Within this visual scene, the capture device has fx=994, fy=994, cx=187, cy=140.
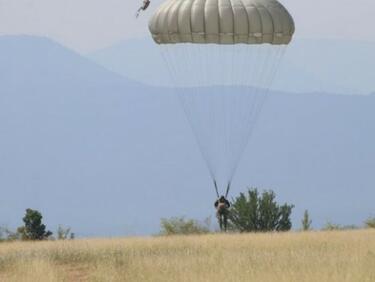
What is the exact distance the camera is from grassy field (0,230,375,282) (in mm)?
16172

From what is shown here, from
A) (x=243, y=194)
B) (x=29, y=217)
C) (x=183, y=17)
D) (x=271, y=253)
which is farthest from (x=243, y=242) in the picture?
(x=29, y=217)

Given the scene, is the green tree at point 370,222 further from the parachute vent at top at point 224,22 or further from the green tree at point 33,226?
the parachute vent at top at point 224,22

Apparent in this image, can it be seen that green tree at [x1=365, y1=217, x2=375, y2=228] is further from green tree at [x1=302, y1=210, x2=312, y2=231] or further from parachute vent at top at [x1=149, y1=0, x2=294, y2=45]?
parachute vent at top at [x1=149, y1=0, x2=294, y2=45]

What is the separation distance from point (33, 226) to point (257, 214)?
10651mm

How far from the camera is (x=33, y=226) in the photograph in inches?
1783

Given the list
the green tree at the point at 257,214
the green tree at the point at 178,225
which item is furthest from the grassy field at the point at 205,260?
the green tree at the point at 178,225

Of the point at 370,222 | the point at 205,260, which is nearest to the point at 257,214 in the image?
the point at 370,222

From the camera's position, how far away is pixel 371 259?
18094mm

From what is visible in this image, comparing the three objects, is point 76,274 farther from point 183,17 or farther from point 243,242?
point 183,17

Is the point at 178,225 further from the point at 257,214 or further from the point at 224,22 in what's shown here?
the point at 224,22

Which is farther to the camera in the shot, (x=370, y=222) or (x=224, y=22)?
(x=370, y=222)

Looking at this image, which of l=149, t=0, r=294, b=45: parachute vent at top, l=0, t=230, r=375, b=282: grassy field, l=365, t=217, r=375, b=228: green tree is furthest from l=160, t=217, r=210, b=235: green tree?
l=0, t=230, r=375, b=282: grassy field

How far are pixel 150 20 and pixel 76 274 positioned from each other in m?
13.2

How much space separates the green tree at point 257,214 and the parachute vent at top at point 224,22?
1322 centimetres
